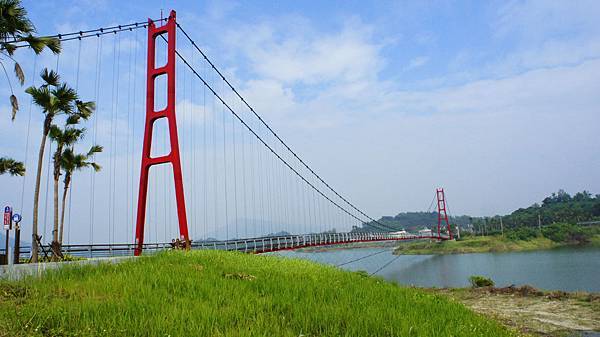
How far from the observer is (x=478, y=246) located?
86.6m

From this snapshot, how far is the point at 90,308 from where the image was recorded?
553 cm

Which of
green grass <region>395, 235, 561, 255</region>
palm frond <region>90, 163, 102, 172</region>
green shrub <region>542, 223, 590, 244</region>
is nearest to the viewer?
palm frond <region>90, 163, 102, 172</region>

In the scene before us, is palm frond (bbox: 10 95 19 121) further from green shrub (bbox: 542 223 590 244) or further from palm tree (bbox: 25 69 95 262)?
green shrub (bbox: 542 223 590 244)

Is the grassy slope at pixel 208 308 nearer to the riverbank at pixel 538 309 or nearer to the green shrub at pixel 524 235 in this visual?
the riverbank at pixel 538 309

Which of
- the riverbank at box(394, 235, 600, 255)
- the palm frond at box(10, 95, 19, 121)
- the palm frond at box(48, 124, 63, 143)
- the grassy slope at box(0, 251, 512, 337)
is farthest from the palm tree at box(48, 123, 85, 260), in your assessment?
the riverbank at box(394, 235, 600, 255)

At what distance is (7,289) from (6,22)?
29.6 ft

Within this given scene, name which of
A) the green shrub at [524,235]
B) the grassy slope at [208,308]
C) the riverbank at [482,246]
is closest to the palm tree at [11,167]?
the grassy slope at [208,308]

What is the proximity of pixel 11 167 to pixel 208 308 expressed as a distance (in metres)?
18.8

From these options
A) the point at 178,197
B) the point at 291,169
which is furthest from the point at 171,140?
the point at 291,169

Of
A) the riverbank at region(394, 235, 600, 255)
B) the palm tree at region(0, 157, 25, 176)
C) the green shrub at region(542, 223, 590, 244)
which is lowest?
the riverbank at region(394, 235, 600, 255)

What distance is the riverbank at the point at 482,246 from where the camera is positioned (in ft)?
273

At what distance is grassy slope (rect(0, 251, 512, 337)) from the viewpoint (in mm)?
5090

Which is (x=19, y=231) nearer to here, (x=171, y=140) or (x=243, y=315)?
(x=171, y=140)

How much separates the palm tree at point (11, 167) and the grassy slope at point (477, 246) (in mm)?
69291
